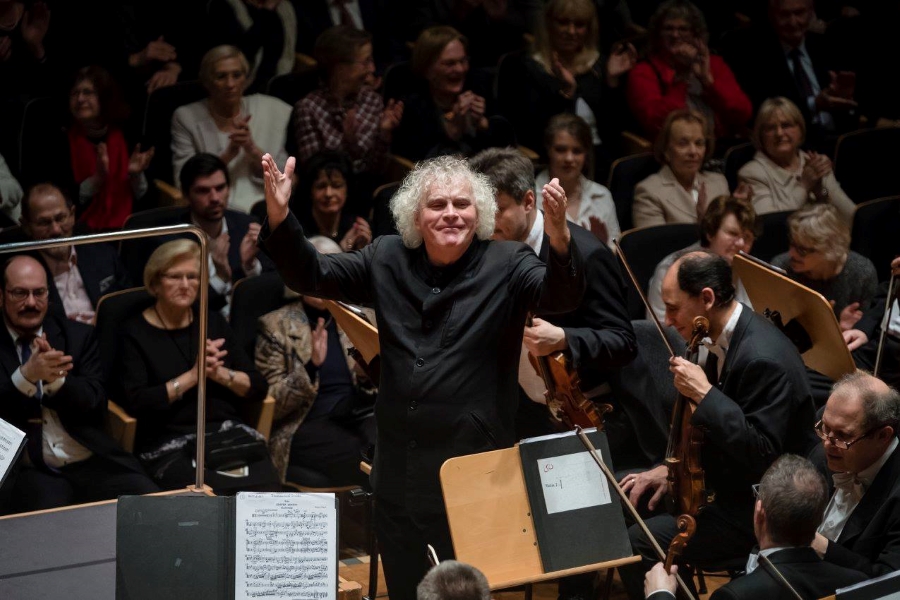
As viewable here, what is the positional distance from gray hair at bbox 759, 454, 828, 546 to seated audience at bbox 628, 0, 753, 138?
3676 millimetres

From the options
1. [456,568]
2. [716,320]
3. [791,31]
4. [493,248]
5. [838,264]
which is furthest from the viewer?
[791,31]

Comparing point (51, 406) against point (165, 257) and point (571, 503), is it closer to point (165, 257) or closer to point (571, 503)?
point (165, 257)

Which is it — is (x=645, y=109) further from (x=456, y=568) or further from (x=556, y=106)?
(x=456, y=568)

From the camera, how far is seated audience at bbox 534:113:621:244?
5.52m

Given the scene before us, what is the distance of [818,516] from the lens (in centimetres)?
288

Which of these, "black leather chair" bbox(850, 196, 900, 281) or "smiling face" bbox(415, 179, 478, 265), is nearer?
"smiling face" bbox(415, 179, 478, 265)

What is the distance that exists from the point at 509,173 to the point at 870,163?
3523mm

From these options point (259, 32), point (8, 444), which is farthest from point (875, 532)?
point (259, 32)

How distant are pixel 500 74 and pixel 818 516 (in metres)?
3.87

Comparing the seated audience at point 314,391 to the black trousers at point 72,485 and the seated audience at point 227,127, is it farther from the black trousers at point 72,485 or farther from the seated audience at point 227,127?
the seated audience at point 227,127

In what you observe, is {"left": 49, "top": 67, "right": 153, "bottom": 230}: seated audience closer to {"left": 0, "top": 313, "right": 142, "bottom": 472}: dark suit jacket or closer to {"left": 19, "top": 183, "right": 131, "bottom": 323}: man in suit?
{"left": 19, "top": 183, "right": 131, "bottom": 323}: man in suit

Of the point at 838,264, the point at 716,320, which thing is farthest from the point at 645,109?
the point at 716,320

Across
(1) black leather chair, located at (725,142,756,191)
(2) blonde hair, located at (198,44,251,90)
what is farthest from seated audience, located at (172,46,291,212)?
(1) black leather chair, located at (725,142,756,191)

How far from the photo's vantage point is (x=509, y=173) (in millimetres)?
3729
